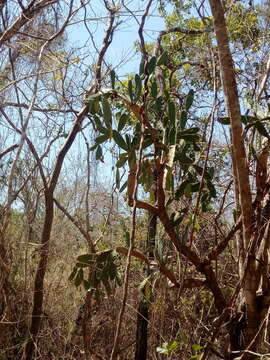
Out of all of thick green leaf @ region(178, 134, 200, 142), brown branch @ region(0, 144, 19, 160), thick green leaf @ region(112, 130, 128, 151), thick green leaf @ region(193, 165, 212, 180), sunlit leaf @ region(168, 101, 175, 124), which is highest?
brown branch @ region(0, 144, 19, 160)

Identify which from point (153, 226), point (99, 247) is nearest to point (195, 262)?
point (153, 226)

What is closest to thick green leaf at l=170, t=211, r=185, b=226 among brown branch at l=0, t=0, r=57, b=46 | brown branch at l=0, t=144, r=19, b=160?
brown branch at l=0, t=0, r=57, b=46

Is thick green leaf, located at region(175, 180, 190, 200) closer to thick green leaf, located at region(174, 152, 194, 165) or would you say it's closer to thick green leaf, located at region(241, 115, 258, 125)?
thick green leaf, located at region(174, 152, 194, 165)

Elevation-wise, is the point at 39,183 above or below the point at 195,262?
above

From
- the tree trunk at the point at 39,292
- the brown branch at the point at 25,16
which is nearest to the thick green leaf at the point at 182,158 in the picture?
the tree trunk at the point at 39,292

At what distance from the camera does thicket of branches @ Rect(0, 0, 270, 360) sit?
2.08 m

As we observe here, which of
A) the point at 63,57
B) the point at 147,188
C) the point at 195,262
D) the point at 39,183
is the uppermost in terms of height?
the point at 63,57

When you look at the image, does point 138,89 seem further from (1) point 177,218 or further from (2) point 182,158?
(1) point 177,218

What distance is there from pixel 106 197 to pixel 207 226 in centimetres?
121

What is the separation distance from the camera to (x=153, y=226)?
349 cm

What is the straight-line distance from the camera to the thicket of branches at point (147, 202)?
208 cm

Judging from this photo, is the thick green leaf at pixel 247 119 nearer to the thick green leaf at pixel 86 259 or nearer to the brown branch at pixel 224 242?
the brown branch at pixel 224 242

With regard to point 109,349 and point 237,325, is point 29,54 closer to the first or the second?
point 109,349

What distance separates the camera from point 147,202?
10.5 ft
